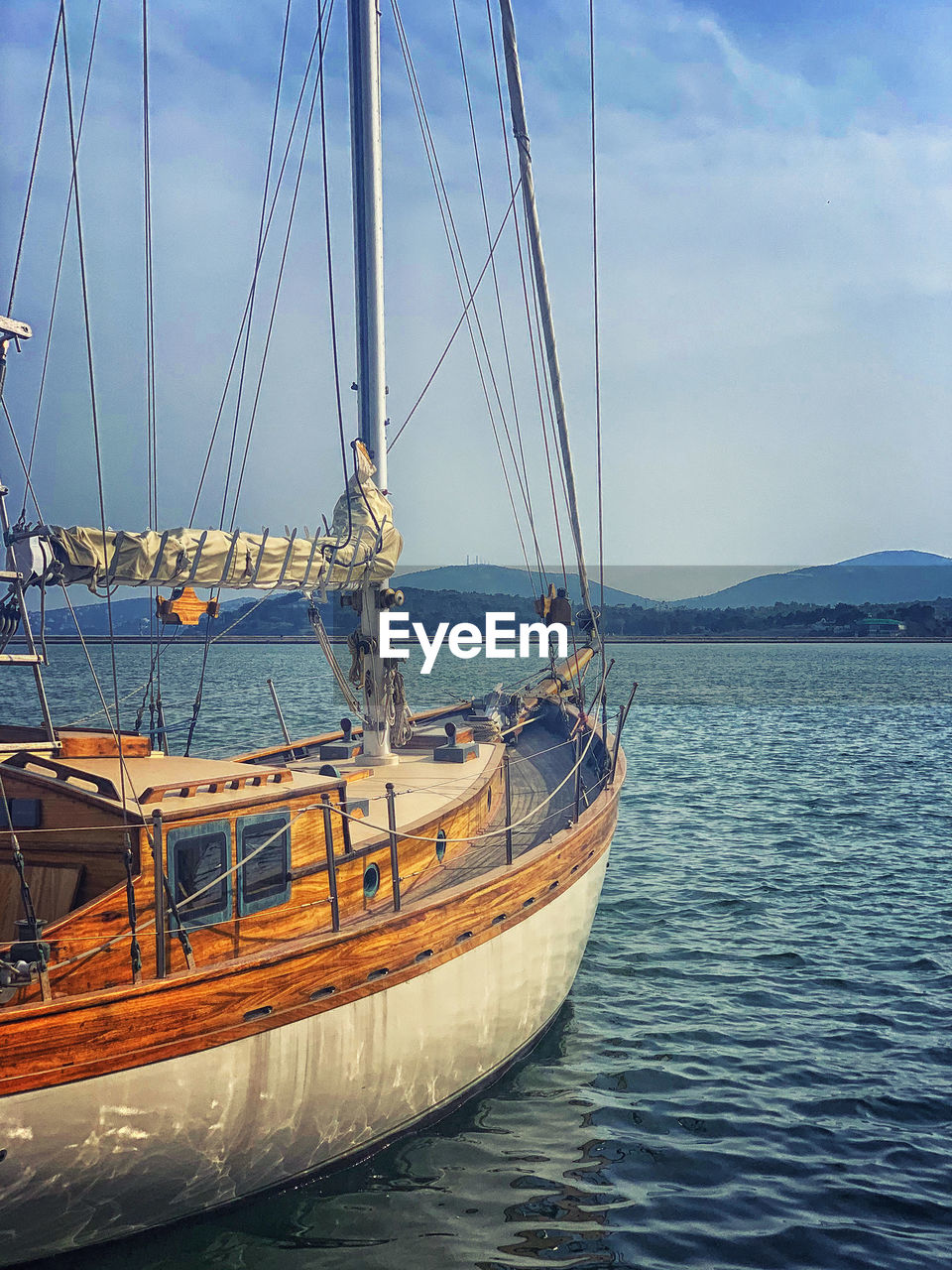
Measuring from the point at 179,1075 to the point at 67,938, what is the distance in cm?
128

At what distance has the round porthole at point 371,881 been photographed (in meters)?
9.51

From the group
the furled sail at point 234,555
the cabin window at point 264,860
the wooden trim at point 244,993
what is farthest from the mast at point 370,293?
the cabin window at point 264,860

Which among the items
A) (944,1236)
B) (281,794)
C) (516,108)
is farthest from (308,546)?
(944,1236)

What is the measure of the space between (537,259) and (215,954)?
12111mm

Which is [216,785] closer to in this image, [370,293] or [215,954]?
[215,954]

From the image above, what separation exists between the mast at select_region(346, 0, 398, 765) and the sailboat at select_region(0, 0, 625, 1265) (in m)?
2.52

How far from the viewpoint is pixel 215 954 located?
25.8 feet

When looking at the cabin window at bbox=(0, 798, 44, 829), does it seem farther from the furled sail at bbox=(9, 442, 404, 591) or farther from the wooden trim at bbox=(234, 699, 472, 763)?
the wooden trim at bbox=(234, 699, 472, 763)

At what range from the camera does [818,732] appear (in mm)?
47469

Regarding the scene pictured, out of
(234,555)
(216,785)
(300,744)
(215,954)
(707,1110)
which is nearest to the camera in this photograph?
(215,954)

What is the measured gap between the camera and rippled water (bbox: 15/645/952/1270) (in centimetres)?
783

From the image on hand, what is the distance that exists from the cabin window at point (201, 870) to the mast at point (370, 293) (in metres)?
6.54

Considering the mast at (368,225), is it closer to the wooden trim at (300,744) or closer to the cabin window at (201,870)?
the wooden trim at (300,744)

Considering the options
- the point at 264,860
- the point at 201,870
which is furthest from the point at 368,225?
the point at 201,870
